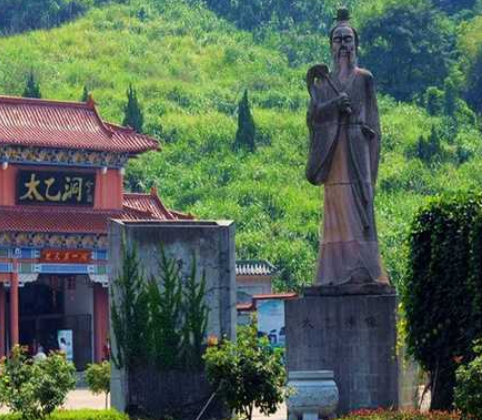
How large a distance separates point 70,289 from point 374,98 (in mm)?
31603

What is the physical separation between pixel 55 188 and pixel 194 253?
26751 mm

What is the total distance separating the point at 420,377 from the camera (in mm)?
28109

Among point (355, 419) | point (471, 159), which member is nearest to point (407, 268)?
point (355, 419)

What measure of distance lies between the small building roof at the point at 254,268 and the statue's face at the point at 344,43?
36889 millimetres

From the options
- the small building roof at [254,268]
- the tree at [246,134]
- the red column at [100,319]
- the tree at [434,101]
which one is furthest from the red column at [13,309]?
the tree at [434,101]

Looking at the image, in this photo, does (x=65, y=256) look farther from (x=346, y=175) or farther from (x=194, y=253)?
(x=346, y=175)

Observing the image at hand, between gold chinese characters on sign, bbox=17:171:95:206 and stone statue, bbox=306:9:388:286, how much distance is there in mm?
28672

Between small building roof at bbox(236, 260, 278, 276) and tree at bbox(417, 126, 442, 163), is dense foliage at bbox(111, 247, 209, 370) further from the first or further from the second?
tree at bbox(417, 126, 442, 163)

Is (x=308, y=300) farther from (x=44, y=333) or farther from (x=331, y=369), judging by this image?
(x=44, y=333)

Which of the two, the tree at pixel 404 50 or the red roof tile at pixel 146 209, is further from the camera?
the tree at pixel 404 50

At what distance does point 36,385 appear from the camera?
91.4ft

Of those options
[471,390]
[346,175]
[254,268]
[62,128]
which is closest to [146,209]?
[62,128]

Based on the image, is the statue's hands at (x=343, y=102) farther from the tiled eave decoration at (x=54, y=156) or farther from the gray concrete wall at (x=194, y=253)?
the tiled eave decoration at (x=54, y=156)

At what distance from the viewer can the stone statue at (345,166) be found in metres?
27.7
